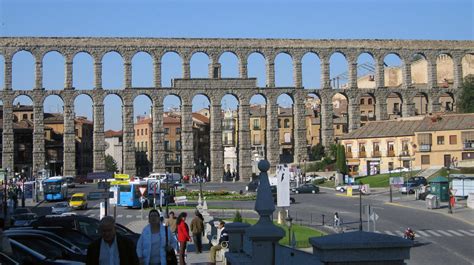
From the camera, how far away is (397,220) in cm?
5081

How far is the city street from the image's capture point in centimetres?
3650

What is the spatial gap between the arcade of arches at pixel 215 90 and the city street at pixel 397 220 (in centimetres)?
3011

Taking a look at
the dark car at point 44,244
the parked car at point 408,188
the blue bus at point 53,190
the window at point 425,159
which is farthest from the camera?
the window at point 425,159

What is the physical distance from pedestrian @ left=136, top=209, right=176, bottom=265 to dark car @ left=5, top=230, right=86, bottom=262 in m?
5.21

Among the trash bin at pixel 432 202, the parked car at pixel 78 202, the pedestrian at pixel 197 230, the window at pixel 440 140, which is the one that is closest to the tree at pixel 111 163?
the window at pixel 440 140

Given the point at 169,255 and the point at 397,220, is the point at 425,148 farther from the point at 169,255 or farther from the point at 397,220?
the point at 169,255

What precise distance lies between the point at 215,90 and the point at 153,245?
93740mm

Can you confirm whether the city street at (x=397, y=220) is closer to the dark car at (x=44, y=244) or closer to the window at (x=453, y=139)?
the window at (x=453, y=139)

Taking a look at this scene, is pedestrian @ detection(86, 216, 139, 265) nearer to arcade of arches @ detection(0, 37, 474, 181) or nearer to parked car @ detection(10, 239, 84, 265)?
parked car @ detection(10, 239, 84, 265)

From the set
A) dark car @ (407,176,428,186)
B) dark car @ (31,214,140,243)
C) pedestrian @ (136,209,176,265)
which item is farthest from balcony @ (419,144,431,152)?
pedestrian @ (136,209,176,265)

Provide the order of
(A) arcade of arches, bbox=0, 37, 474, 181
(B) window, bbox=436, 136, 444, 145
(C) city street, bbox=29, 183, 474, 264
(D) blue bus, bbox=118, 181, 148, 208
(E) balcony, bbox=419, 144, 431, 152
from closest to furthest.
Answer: (C) city street, bbox=29, 183, 474, 264 → (D) blue bus, bbox=118, 181, 148, 208 → (B) window, bbox=436, 136, 444, 145 → (E) balcony, bbox=419, 144, 431, 152 → (A) arcade of arches, bbox=0, 37, 474, 181

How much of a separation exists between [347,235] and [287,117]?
128 m

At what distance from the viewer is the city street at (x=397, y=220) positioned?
120ft

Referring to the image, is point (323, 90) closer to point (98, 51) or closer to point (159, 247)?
point (98, 51)
